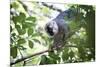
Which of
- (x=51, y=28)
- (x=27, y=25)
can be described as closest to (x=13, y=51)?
(x=27, y=25)

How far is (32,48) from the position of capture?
5.73ft

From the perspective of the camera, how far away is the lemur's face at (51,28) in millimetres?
1800

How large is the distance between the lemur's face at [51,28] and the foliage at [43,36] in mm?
48

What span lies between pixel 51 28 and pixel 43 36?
111 millimetres

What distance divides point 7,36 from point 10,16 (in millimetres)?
177

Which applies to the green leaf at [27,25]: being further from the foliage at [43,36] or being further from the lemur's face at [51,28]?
the lemur's face at [51,28]

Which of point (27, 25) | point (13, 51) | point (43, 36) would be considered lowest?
point (13, 51)

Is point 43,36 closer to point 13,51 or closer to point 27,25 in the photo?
point 27,25

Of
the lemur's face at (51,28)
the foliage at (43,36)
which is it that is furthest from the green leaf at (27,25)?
the lemur's face at (51,28)

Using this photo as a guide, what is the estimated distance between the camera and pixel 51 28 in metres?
1.82

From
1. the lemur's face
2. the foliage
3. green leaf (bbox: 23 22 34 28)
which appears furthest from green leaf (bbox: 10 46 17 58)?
the lemur's face
